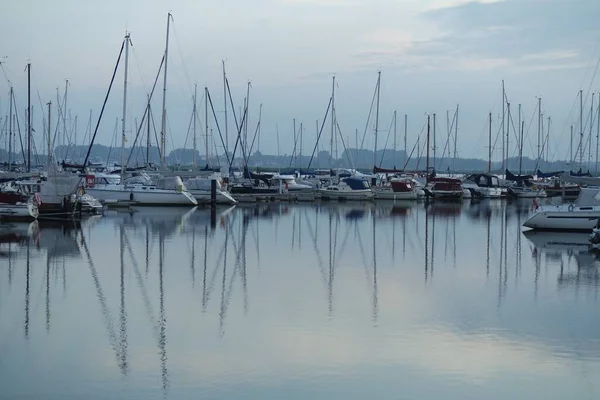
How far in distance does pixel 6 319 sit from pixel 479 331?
7.82 meters

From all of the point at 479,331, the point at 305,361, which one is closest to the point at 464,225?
the point at 479,331

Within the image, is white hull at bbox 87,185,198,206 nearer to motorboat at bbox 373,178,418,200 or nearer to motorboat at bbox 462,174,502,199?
motorboat at bbox 373,178,418,200

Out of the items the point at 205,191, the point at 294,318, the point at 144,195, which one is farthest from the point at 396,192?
the point at 294,318

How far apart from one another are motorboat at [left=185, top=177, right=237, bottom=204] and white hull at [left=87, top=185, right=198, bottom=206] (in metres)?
3.02

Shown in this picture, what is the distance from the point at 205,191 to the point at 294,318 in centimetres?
3554

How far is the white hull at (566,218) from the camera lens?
108 ft

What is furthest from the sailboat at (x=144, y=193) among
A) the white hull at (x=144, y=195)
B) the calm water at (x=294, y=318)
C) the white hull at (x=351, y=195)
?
the calm water at (x=294, y=318)

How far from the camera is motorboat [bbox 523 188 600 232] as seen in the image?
3281 centimetres

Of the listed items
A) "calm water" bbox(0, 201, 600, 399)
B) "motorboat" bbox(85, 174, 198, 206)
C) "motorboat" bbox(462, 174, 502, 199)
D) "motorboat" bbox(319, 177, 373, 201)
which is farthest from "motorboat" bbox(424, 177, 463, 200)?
"calm water" bbox(0, 201, 600, 399)

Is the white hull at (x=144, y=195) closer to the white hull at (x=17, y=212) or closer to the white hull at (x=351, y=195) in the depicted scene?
the white hull at (x=17, y=212)

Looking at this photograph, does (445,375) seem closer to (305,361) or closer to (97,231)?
(305,361)

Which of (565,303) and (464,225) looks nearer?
(565,303)

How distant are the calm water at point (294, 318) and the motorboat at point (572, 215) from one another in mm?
2104

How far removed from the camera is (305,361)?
41.8 ft
